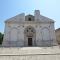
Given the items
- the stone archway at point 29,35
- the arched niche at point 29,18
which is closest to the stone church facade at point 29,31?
the stone archway at point 29,35

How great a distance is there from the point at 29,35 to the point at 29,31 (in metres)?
0.80

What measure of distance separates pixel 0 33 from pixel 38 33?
50.0 feet

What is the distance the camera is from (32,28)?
869 inches

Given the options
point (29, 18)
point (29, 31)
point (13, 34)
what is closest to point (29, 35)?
point (29, 31)

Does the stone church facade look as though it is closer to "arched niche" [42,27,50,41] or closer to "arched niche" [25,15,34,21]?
"arched niche" [42,27,50,41]

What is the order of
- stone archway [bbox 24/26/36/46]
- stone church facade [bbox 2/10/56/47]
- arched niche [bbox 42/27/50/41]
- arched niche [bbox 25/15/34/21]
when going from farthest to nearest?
arched niche [bbox 25/15/34/21] → stone archway [bbox 24/26/36/46] → arched niche [bbox 42/27/50/41] → stone church facade [bbox 2/10/56/47]

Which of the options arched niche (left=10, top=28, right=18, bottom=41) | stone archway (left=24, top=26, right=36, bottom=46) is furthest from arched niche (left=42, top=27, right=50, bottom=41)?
arched niche (left=10, top=28, right=18, bottom=41)

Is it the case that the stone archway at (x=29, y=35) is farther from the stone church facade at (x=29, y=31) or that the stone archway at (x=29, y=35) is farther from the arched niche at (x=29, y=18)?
the arched niche at (x=29, y=18)

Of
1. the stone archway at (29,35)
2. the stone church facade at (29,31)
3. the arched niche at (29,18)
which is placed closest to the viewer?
the stone church facade at (29,31)

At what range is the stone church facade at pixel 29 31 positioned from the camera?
69.2 ft

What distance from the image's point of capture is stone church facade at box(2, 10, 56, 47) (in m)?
21.1

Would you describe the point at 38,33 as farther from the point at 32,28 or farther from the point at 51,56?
the point at 51,56

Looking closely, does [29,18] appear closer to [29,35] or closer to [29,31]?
[29,31]

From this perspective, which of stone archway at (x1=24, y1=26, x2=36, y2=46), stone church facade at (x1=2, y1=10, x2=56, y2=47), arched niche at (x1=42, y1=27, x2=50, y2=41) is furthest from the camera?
stone archway at (x1=24, y1=26, x2=36, y2=46)
